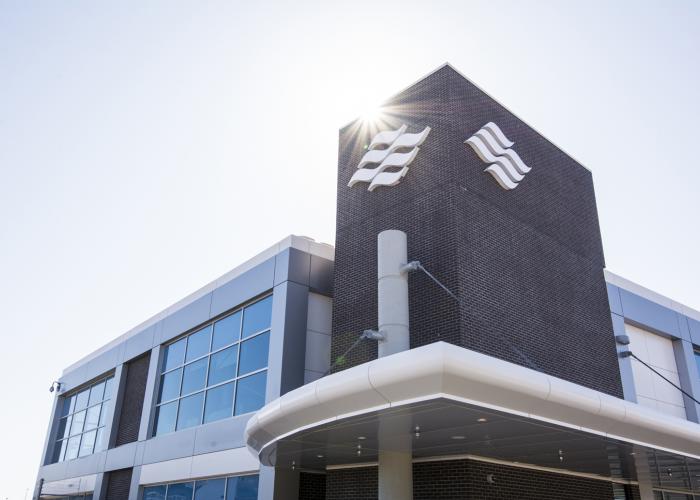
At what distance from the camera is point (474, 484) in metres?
12.1

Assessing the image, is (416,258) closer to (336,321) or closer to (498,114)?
(336,321)

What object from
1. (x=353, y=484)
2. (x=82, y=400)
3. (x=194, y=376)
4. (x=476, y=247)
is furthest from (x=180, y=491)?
(x=82, y=400)

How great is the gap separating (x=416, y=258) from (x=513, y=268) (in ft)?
8.06

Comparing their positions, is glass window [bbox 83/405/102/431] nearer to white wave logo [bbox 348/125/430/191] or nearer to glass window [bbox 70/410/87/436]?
glass window [bbox 70/410/87/436]

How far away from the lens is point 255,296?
59.3 ft

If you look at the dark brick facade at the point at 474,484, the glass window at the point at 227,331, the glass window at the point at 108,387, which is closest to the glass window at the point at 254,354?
the glass window at the point at 227,331

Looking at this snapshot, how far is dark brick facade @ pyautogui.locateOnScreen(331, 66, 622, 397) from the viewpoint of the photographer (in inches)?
534

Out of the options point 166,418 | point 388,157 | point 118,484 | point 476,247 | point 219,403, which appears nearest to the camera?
point 476,247

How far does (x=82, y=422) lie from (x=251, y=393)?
14.7 metres

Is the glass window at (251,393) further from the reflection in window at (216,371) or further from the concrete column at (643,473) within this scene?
the concrete column at (643,473)

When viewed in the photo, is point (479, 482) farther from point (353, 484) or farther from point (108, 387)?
point (108, 387)

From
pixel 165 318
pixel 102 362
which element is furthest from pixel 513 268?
pixel 102 362

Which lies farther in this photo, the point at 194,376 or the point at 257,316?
the point at 194,376

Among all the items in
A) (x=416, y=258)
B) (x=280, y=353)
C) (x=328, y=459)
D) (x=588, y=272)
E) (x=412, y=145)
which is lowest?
(x=328, y=459)
